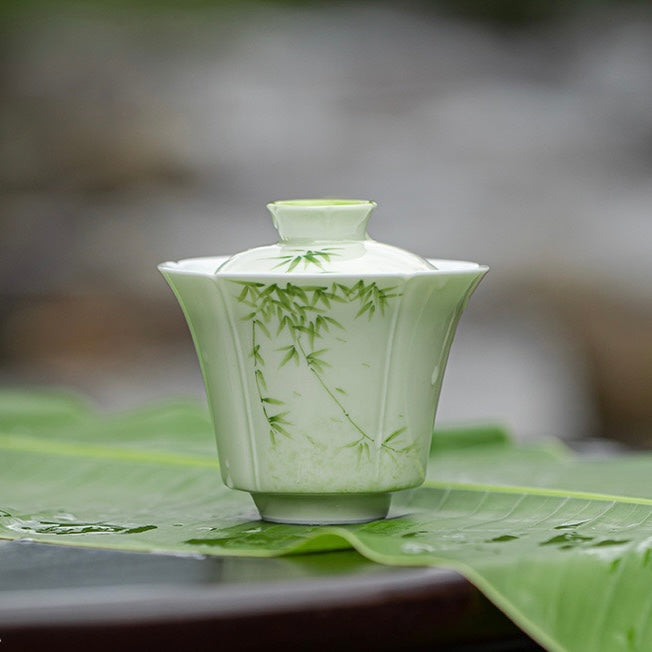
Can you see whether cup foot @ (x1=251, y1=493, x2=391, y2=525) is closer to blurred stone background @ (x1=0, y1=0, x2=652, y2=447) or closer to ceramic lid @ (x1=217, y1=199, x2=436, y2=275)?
ceramic lid @ (x1=217, y1=199, x2=436, y2=275)

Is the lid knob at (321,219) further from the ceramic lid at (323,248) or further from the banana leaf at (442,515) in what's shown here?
the banana leaf at (442,515)

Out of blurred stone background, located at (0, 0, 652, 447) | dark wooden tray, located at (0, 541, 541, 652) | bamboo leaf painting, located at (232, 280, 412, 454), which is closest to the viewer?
dark wooden tray, located at (0, 541, 541, 652)

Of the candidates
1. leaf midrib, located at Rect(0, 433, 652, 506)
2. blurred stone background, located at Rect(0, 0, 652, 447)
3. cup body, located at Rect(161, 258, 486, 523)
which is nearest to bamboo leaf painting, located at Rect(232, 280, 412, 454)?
cup body, located at Rect(161, 258, 486, 523)

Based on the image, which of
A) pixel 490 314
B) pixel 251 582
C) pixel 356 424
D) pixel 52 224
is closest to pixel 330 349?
pixel 356 424

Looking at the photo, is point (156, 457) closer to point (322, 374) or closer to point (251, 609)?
point (322, 374)

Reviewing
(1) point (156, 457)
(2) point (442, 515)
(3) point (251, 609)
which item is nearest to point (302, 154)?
(1) point (156, 457)

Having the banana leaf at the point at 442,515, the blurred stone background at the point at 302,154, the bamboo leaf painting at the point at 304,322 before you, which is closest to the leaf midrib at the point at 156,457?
the banana leaf at the point at 442,515
